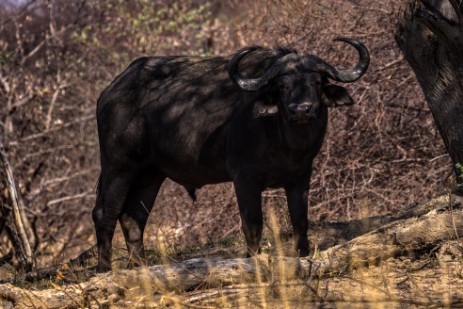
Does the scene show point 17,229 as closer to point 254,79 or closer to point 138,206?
point 138,206

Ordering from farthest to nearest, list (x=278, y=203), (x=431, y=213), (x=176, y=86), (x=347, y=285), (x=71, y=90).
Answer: (x=71, y=90) → (x=278, y=203) → (x=176, y=86) → (x=431, y=213) → (x=347, y=285)

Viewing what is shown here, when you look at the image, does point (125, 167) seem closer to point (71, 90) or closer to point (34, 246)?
point (34, 246)

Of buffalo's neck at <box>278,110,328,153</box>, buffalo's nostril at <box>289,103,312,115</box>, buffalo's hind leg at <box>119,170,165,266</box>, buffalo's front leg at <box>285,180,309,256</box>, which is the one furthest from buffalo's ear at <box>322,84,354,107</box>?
buffalo's hind leg at <box>119,170,165,266</box>

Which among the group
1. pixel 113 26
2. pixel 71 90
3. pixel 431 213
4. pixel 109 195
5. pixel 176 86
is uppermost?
pixel 113 26

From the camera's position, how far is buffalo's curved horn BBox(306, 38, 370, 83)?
7160mm

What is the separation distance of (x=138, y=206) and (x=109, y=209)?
327 mm

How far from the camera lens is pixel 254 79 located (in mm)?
7270

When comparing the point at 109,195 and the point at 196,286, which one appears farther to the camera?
the point at 109,195

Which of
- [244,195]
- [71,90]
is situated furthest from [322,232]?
[71,90]

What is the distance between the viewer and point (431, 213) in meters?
6.19

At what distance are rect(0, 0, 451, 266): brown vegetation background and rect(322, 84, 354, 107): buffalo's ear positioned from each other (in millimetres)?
1307

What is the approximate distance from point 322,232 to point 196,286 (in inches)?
122

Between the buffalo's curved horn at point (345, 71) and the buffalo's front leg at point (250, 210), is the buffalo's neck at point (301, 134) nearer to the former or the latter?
the buffalo's curved horn at point (345, 71)

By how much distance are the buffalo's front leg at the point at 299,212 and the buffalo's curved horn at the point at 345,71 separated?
3.08 feet
